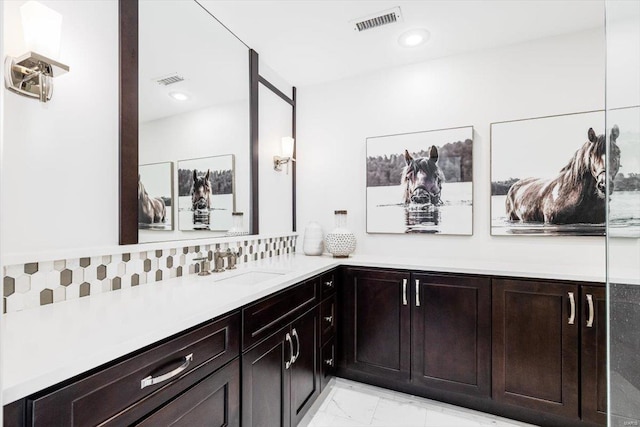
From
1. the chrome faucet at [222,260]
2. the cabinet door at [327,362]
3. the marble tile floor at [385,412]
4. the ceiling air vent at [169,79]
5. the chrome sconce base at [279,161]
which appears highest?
the ceiling air vent at [169,79]

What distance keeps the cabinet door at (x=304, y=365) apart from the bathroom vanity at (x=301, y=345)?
1cm

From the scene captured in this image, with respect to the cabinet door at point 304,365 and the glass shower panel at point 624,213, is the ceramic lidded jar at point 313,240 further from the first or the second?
the glass shower panel at point 624,213

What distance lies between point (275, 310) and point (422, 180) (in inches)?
67.3

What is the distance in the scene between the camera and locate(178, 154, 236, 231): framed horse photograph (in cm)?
187

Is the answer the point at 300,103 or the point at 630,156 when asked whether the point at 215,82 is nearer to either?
the point at 300,103

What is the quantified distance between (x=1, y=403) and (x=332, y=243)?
216 centimetres

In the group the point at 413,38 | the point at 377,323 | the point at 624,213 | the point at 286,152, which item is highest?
the point at 413,38

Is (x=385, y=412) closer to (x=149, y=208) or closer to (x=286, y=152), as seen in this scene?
(x=149, y=208)

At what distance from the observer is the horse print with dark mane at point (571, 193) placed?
2137mm

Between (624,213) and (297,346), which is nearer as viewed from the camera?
(624,213)

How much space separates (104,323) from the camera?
102cm

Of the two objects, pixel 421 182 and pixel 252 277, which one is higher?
pixel 421 182

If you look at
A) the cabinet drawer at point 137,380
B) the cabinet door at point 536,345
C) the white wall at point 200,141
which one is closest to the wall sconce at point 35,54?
the white wall at point 200,141

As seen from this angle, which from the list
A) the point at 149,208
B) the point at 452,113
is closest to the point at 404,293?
the point at 452,113
